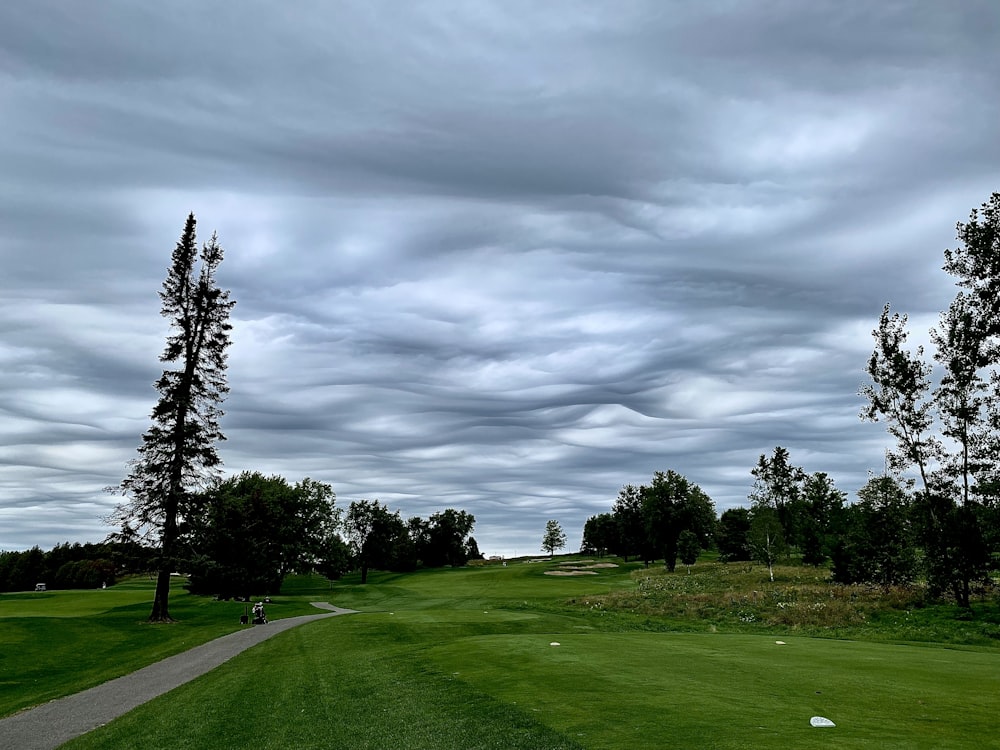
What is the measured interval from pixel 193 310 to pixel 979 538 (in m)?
54.4

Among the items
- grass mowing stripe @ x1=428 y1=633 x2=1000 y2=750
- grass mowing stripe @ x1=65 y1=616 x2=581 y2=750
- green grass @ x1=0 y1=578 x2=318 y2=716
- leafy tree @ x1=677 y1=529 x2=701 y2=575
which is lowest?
green grass @ x1=0 y1=578 x2=318 y2=716

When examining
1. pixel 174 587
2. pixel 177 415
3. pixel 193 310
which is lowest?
pixel 174 587

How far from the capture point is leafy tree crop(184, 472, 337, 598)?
5469 cm

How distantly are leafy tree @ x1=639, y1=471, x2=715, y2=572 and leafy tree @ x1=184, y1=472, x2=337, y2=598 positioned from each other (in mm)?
47659

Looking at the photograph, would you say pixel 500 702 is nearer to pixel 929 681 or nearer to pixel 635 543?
pixel 929 681

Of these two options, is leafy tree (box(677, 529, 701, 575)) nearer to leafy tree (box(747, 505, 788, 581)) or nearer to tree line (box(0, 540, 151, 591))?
leafy tree (box(747, 505, 788, 581))

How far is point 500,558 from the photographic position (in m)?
196

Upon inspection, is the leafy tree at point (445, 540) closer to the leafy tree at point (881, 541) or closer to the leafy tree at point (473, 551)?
the leafy tree at point (473, 551)

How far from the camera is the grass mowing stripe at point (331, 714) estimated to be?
43.1ft

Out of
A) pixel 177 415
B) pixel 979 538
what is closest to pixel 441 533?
pixel 177 415

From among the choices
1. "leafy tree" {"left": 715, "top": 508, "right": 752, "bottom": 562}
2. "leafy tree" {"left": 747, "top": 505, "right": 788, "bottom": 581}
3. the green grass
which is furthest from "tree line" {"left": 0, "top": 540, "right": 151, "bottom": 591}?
"leafy tree" {"left": 715, "top": 508, "right": 752, "bottom": 562}

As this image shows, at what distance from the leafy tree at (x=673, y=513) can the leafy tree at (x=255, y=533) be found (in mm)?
47659

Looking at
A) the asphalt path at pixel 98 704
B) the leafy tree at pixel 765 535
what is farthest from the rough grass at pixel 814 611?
the asphalt path at pixel 98 704

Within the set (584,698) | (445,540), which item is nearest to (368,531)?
(445,540)
